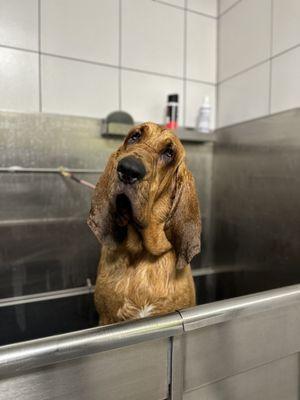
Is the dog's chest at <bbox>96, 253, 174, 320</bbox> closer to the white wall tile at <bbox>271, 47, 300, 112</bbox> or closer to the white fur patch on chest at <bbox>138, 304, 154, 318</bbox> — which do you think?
the white fur patch on chest at <bbox>138, 304, 154, 318</bbox>

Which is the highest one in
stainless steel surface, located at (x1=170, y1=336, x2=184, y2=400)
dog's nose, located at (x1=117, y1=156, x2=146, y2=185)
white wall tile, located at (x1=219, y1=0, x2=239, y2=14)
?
white wall tile, located at (x1=219, y1=0, x2=239, y2=14)

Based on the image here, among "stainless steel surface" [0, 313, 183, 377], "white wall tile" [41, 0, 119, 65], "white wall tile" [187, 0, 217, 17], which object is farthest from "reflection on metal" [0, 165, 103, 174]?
"white wall tile" [187, 0, 217, 17]

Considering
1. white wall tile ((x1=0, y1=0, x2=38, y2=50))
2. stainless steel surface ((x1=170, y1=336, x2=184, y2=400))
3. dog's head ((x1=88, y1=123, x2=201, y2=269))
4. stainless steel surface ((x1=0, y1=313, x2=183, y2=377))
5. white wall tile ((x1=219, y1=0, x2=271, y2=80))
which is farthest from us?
white wall tile ((x1=219, y1=0, x2=271, y2=80))

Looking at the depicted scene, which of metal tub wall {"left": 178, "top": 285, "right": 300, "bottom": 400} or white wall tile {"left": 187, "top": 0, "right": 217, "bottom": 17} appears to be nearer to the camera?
metal tub wall {"left": 178, "top": 285, "right": 300, "bottom": 400}

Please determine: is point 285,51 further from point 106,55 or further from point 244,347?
point 244,347

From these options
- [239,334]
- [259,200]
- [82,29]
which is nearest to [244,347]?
[239,334]

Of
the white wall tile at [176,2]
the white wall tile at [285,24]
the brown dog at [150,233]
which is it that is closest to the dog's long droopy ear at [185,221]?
the brown dog at [150,233]

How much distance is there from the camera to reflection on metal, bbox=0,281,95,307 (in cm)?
114

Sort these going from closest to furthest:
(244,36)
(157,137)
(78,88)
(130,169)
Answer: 1. (130,169)
2. (157,137)
3. (78,88)
4. (244,36)

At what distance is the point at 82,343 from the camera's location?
50cm

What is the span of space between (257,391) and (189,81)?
1.26 m

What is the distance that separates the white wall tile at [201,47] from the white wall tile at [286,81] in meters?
0.37

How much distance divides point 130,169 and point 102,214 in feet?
0.55

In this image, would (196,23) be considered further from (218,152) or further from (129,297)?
(129,297)
